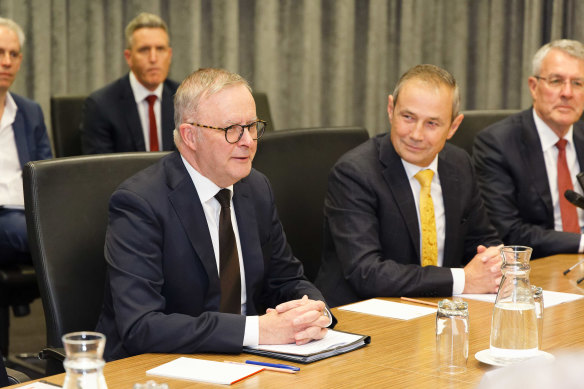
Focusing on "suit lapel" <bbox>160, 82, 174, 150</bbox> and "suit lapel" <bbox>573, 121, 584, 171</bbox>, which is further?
"suit lapel" <bbox>160, 82, 174, 150</bbox>

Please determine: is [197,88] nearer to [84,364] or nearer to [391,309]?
[391,309]

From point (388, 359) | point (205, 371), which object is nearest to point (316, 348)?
point (388, 359)

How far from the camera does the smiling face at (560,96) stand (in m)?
3.74

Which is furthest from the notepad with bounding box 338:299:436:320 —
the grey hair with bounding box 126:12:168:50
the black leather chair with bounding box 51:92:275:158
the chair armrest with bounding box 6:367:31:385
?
the grey hair with bounding box 126:12:168:50

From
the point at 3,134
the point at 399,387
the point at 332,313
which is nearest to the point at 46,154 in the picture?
the point at 3,134

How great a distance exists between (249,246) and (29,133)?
1.99 m

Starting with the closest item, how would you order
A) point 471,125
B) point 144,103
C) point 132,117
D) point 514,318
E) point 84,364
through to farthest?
1. point 84,364
2. point 514,318
3. point 471,125
4. point 132,117
5. point 144,103

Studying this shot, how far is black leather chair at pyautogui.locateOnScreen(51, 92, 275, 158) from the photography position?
4469 mm

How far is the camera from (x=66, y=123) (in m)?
4.54

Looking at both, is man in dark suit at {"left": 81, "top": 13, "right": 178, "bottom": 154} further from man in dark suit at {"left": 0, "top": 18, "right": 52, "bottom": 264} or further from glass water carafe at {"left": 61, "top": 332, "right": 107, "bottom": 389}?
glass water carafe at {"left": 61, "top": 332, "right": 107, "bottom": 389}

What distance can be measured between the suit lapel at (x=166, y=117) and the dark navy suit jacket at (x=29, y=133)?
2.33 feet

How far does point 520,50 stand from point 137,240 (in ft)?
15.5

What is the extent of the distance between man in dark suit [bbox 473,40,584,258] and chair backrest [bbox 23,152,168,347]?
1782mm

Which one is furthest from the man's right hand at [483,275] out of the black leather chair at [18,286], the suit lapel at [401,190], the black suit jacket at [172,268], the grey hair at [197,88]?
the black leather chair at [18,286]
